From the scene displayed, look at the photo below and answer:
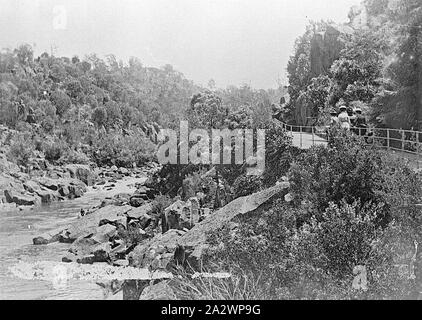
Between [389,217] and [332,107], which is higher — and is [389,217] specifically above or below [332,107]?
below

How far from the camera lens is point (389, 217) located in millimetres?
9719

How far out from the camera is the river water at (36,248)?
14273 mm

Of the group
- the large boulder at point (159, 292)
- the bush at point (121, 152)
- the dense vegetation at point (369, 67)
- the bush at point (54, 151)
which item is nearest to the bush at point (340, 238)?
the large boulder at point (159, 292)

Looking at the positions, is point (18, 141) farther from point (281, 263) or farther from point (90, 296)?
point (281, 263)

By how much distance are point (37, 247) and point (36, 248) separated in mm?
205

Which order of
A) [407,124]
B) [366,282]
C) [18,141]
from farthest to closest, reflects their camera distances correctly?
[18,141], [407,124], [366,282]

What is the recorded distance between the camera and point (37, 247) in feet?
71.6

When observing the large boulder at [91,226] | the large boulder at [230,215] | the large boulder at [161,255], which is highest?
the large boulder at [230,215]

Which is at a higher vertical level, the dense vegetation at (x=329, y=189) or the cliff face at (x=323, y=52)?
the cliff face at (x=323, y=52)

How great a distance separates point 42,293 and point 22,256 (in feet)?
19.7

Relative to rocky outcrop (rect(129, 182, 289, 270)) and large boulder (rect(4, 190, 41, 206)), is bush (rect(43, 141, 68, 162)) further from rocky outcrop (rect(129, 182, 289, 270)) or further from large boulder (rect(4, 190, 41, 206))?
rocky outcrop (rect(129, 182, 289, 270))

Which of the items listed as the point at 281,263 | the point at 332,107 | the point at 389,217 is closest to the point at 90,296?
the point at 281,263

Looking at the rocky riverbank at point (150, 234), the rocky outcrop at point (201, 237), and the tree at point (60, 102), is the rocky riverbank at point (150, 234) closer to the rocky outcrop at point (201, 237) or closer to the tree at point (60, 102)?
the rocky outcrop at point (201, 237)
